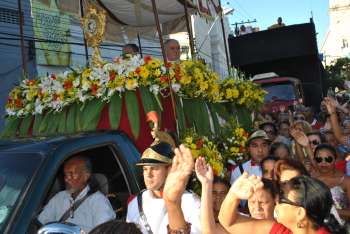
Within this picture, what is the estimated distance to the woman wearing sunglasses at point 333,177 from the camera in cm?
444

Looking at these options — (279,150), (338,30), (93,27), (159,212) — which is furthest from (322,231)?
(338,30)

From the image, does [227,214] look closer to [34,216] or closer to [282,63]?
[34,216]

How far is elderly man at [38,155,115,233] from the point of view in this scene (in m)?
3.08

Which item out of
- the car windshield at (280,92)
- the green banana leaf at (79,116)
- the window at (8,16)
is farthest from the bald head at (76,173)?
the window at (8,16)

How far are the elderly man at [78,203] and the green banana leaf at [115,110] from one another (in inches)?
31.6

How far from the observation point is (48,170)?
269 cm

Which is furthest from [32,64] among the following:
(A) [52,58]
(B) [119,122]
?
(B) [119,122]

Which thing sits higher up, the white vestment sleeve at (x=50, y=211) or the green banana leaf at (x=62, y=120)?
the green banana leaf at (x=62, y=120)

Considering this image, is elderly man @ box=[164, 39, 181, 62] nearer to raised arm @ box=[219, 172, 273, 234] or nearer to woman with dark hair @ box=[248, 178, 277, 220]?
woman with dark hair @ box=[248, 178, 277, 220]

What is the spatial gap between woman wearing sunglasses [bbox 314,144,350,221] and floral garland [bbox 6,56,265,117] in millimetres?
1209

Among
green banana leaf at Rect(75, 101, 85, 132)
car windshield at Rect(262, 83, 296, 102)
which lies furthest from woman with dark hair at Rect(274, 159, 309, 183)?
car windshield at Rect(262, 83, 296, 102)

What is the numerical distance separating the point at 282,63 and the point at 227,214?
1480 centimetres

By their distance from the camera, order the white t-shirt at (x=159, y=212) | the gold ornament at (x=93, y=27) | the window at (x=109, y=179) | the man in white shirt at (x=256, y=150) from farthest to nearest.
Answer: the gold ornament at (x=93, y=27), the man in white shirt at (x=256, y=150), the window at (x=109, y=179), the white t-shirt at (x=159, y=212)

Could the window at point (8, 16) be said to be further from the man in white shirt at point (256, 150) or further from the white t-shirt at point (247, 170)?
the white t-shirt at point (247, 170)
